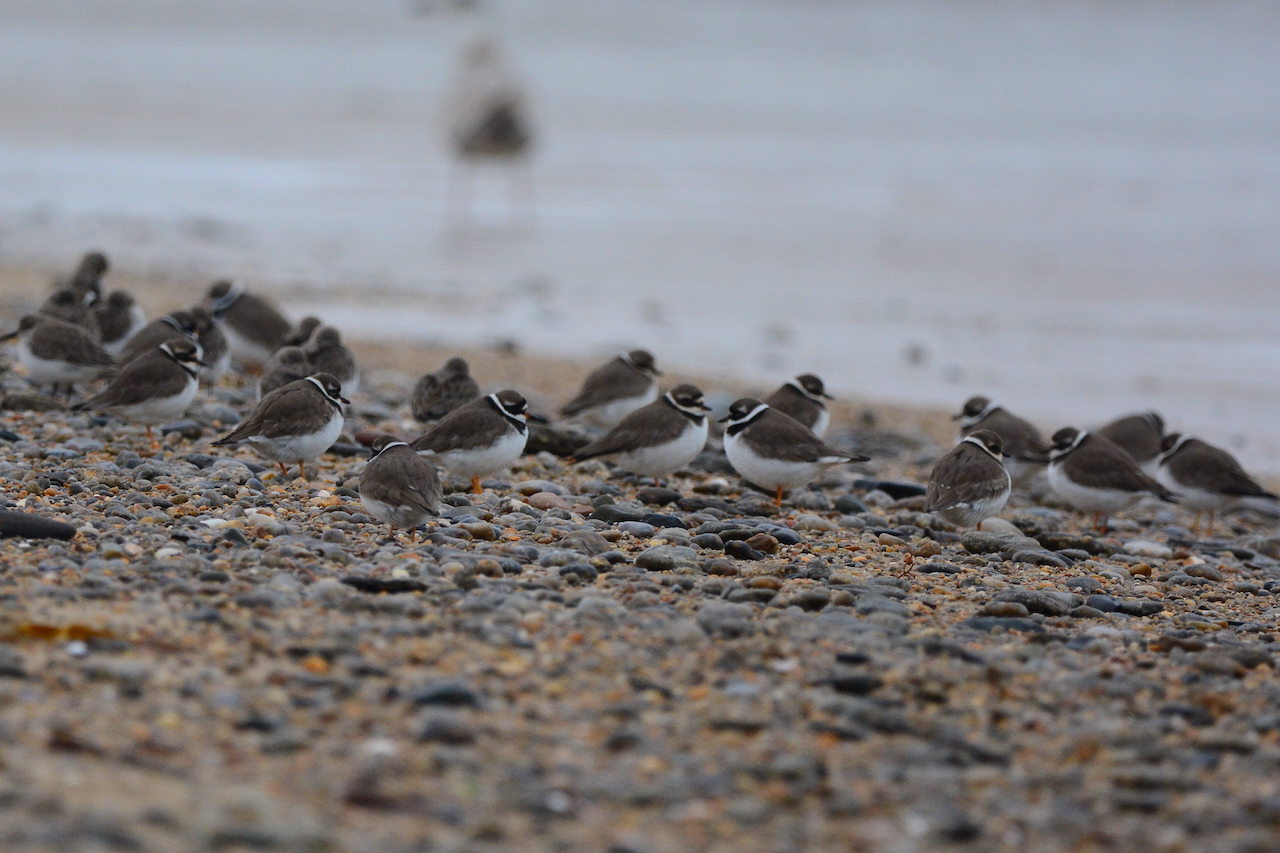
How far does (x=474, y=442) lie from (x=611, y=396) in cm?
237

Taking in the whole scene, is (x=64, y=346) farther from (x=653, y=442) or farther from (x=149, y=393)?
(x=653, y=442)

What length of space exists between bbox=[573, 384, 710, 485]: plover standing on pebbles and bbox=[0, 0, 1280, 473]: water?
605 cm

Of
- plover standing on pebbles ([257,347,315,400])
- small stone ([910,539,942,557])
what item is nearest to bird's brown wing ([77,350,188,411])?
plover standing on pebbles ([257,347,315,400])

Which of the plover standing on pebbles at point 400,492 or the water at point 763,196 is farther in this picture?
the water at point 763,196

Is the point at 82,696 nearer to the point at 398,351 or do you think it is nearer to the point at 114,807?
the point at 114,807

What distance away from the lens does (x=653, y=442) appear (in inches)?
354

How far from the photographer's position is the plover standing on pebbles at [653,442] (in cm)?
902

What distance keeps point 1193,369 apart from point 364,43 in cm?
6331

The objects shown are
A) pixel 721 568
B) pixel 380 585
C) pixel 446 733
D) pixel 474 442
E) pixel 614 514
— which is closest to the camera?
pixel 446 733

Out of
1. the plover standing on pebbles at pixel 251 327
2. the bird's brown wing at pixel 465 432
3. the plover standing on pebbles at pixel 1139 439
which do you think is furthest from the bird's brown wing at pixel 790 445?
the plover standing on pebbles at pixel 251 327

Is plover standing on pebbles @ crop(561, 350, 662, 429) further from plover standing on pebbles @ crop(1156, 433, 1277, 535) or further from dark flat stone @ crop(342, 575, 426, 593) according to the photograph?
dark flat stone @ crop(342, 575, 426, 593)

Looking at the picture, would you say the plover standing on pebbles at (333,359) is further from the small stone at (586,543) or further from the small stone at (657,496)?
the small stone at (586,543)

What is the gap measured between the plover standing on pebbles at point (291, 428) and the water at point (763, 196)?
746 centimetres

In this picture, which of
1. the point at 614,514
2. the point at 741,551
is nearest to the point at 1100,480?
the point at 741,551
